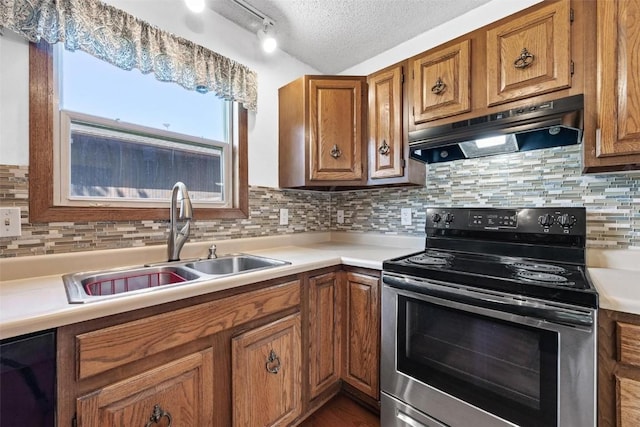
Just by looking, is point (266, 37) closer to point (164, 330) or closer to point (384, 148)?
point (384, 148)

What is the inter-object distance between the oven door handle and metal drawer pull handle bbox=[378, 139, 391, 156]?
2.78 ft

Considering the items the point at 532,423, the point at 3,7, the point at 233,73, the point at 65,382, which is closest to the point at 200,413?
the point at 65,382

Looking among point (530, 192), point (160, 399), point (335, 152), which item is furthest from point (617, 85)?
point (160, 399)

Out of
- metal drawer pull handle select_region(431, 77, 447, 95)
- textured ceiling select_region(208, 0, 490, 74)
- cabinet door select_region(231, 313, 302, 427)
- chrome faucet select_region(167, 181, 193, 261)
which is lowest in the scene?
cabinet door select_region(231, 313, 302, 427)

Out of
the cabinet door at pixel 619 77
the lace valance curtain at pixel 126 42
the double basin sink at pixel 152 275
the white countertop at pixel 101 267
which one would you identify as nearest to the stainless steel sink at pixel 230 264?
the double basin sink at pixel 152 275

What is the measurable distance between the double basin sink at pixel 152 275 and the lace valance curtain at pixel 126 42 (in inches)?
39.2

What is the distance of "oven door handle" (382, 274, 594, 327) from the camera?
0.92 meters

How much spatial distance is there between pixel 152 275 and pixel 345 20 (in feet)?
6.33

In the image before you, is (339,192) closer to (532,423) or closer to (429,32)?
(429,32)

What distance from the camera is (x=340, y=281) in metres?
1.64

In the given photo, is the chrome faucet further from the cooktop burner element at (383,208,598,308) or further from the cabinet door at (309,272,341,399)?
the cooktop burner element at (383,208,598,308)

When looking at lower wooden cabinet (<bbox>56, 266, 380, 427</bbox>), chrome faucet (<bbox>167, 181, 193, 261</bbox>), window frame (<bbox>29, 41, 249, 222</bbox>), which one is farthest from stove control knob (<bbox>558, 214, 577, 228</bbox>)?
window frame (<bbox>29, 41, 249, 222</bbox>)

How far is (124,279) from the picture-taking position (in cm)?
131

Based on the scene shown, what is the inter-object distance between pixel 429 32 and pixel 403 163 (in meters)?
1.01
